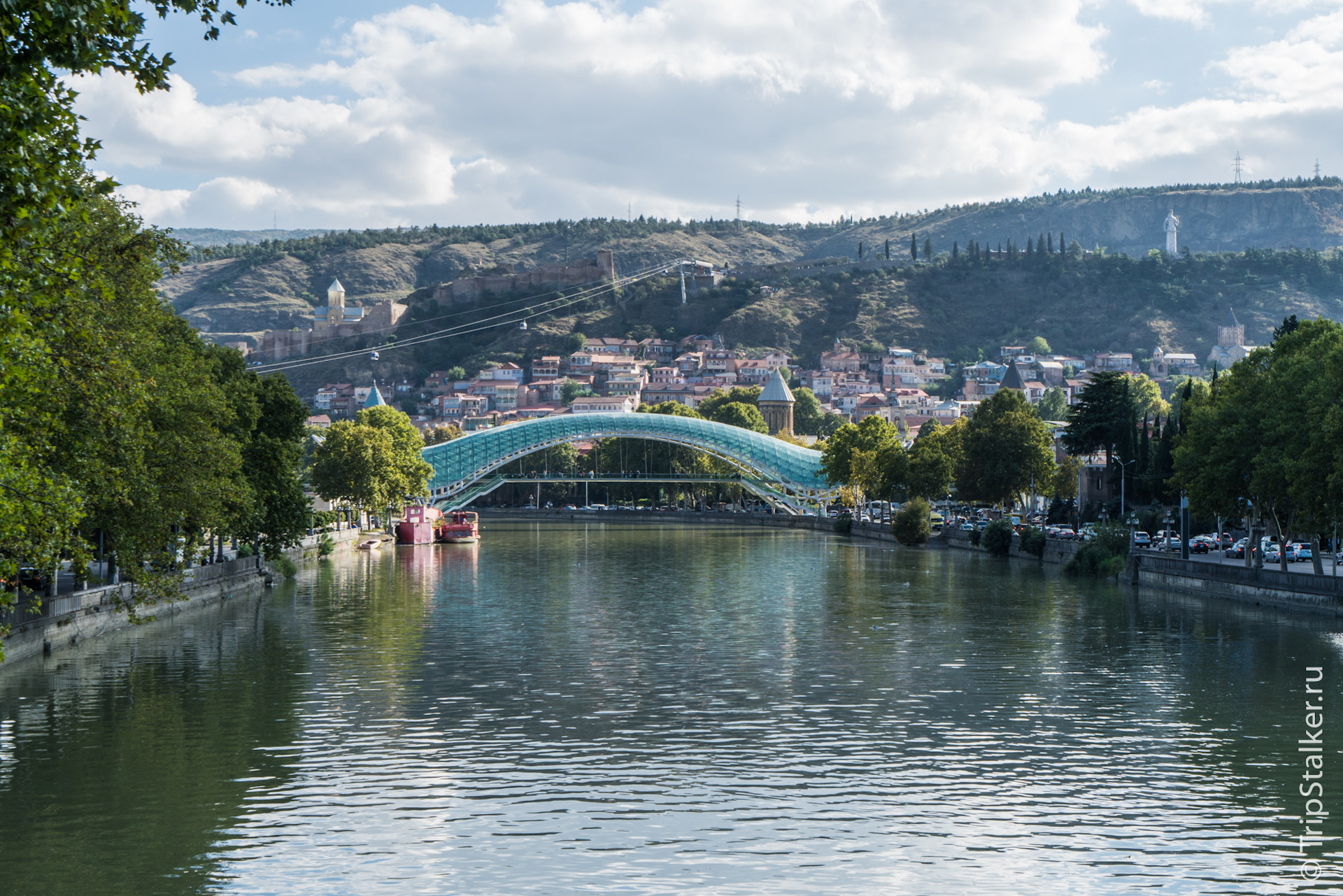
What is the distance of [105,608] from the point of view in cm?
3158

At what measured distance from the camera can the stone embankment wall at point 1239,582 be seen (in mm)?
35375

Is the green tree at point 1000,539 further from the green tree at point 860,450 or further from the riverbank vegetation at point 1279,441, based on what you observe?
the green tree at point 860,450

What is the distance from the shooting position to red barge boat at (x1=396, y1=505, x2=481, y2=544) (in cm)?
7688

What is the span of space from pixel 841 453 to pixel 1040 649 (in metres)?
57.8

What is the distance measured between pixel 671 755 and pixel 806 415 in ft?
491

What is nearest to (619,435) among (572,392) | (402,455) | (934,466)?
(402,455)

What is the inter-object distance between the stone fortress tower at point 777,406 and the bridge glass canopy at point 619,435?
141 ft

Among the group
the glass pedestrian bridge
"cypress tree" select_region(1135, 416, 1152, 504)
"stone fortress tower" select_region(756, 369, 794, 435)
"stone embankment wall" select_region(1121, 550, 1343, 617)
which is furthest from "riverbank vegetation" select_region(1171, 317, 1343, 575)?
"stone fortress tower" select_region(756, 369, 794, 435)

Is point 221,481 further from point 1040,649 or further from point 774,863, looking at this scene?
point 774,863

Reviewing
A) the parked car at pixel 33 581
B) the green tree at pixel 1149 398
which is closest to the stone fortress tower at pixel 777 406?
the green tree at pixel 1149 398

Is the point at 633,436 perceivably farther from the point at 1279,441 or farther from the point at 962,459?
the point at 1279,441

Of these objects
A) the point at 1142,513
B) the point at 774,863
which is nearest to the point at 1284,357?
the point at 1142,513

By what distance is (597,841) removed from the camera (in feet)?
49.7

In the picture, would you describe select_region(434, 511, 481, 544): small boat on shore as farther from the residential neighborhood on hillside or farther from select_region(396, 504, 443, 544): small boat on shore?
the residential neighborhood on hillside
